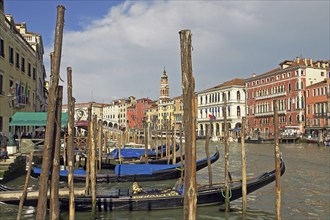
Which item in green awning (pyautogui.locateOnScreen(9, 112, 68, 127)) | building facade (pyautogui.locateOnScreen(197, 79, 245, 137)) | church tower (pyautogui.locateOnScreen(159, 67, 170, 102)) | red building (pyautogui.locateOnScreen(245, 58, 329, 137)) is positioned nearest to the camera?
green awning (pyautogui.locateOnScreen(9, 112, 68, 127))

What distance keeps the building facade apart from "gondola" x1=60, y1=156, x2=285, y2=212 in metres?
35.9

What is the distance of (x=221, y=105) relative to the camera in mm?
49281

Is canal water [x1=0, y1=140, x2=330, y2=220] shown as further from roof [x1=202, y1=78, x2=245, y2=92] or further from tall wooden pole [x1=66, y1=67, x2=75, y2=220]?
roof [x1=202, y1=78, x2=245, y2=92]

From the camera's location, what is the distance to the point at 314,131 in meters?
35.4

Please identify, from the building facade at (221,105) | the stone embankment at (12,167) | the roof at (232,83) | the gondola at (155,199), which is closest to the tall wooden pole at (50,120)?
the gondola at (155,199)

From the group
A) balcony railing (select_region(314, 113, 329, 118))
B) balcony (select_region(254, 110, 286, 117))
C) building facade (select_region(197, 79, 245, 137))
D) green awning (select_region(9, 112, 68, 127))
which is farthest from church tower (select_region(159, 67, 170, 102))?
green awning (select_region(9, 112, 68, 127))

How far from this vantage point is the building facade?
47312mm

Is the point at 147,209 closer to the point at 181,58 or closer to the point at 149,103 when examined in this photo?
the point at 181,58

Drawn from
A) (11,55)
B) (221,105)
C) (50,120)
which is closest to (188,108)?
(50,120)

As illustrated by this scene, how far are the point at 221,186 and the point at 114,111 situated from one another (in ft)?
237

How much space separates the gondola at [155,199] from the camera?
723cm

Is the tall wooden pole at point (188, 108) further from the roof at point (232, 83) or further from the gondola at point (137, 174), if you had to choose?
the roof at point (232, 83)

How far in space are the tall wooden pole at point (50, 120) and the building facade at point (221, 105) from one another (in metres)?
40.0

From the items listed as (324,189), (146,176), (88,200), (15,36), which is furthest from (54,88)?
(15,36)
